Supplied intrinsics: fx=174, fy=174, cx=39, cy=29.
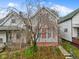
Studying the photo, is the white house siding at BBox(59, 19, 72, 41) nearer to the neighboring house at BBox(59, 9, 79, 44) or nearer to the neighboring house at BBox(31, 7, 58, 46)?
the neighboring house at BBox(59, 9, 79, 44)

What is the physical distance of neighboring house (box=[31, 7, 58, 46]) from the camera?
2302 centimetres

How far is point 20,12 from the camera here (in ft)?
72.1

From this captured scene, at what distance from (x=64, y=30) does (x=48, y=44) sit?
5680 mm

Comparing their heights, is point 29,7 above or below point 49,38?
above

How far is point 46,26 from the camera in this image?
81.3 feet

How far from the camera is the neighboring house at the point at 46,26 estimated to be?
23.0 m

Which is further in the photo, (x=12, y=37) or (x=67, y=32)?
(x=67, y=32)

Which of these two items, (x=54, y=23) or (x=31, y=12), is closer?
(x=31, y=12)

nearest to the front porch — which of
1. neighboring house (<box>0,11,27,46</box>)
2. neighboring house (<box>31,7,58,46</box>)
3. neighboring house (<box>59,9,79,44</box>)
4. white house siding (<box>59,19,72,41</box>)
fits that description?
neighboring house (<box>0,11,27,46</box>)

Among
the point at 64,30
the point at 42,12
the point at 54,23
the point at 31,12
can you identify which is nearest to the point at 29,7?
the point at 31,12

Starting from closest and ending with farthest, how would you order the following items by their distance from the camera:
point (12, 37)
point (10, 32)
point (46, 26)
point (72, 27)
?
point (46, 26) → point (12, 37) → point (10, 32) → point (72, 27)

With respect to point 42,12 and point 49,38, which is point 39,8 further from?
point 49,38

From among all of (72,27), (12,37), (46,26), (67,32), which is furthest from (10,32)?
(72,27)

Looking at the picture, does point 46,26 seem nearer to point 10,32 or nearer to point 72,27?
point 72,27
